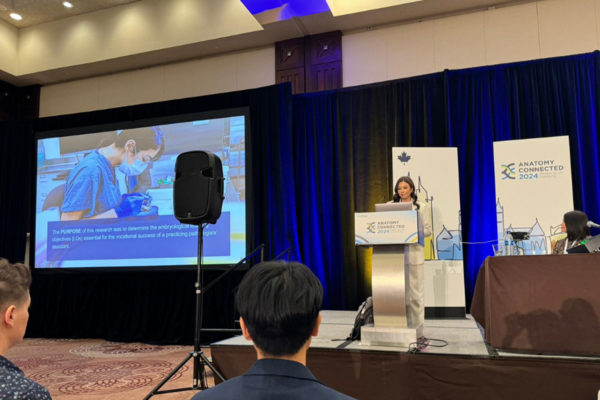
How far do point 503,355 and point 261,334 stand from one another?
2313 millimetres

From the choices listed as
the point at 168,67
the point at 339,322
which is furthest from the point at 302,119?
the point at 339,322

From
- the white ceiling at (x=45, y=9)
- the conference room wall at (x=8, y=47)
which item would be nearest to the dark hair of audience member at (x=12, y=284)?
the white ceiling at (x=45, y=9)

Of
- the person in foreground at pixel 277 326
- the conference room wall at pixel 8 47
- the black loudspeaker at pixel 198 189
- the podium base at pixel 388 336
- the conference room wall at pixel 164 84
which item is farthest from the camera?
the conference room wall at pixel 8 47

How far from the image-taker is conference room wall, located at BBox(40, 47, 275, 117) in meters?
7.03

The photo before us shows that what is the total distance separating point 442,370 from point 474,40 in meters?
4.53

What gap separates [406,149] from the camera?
5.45 meters

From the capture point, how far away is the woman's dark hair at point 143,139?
21.9ft

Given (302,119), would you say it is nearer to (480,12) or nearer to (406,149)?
(406,149)

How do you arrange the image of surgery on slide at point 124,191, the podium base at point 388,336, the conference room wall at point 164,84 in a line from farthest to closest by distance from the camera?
1. the conference room wall at point 164,84
2. the image of surgery on slide at point 124,191
3. the podium base at point 388,336

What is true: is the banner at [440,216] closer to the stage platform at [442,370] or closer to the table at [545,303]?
the stage platform at [442,370]

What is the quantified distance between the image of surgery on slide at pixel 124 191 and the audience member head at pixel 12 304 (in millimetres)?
4816

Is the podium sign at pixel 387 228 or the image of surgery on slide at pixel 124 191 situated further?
the image of surgery on slide at pixel 124 191

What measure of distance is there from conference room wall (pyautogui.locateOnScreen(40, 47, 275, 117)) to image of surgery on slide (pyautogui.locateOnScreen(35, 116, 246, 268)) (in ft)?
2.90

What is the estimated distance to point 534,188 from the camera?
5098 mm
